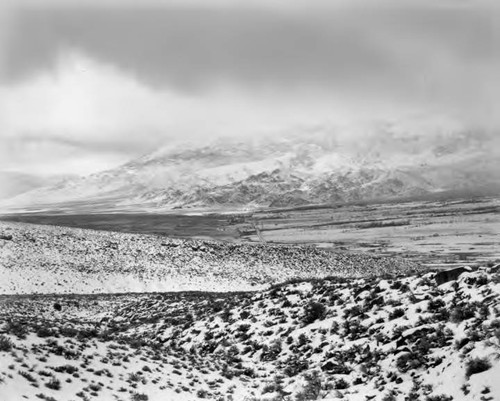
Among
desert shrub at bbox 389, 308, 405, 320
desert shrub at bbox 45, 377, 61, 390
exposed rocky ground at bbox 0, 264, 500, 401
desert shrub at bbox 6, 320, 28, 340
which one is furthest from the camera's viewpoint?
desert shrub at bbox 389, 308, 405, 320

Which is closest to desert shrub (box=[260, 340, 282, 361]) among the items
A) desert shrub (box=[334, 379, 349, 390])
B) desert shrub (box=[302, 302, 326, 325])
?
desert shrub (box=[302, 302, 326, 325])

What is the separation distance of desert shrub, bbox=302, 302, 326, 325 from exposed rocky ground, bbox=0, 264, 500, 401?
0.20ft

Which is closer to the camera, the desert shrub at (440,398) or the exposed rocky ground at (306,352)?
the desert shrub at (440,398)

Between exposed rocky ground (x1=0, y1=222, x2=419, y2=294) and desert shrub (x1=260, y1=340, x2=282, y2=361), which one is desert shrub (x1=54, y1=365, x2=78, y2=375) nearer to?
desert shrub (x1=260, y1=340, x2=282, y2=361)

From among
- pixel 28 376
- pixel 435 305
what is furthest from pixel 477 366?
pixel 28 376

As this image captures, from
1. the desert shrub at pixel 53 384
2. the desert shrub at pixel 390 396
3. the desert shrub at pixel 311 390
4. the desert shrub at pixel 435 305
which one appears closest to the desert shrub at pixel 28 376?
the desert shrub at pixel 53 384

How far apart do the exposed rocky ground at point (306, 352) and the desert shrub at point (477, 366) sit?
0.02 metres

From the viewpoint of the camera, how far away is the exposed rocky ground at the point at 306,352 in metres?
13.3

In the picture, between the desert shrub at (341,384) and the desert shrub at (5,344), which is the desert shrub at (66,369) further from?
the desert shrub at (341,384)

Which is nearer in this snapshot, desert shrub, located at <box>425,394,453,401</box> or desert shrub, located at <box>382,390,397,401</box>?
desert shrub, located at <box>425,394,453,401</box>

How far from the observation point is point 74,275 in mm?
50500

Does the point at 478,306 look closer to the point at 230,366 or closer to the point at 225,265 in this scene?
the point at 230,366

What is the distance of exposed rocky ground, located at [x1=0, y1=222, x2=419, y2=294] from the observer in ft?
163

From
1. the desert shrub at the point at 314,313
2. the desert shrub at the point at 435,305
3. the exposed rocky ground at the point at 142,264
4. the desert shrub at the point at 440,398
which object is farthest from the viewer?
the exposed rocky ground at the point at 142,264
